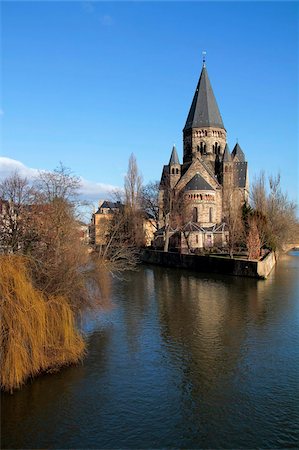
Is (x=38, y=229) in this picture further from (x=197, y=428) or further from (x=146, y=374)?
(x=197, y=428)

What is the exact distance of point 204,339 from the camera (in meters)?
17.7

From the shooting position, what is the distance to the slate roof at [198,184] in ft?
189

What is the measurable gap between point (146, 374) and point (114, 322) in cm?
655

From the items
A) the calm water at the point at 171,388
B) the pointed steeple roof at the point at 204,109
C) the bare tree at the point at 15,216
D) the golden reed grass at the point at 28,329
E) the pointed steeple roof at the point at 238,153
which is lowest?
the calm water at the point at 171,388

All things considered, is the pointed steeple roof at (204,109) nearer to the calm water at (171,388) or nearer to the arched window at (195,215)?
the arched window at (195,215)

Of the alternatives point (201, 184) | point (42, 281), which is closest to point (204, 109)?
point (201, 184)

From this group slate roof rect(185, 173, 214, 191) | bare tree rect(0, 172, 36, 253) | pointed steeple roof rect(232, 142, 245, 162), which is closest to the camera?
bare tree rect(0, 172, 36, 253)

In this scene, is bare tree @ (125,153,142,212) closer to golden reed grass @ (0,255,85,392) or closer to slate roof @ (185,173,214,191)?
slate roof @ (185,173,214,191)

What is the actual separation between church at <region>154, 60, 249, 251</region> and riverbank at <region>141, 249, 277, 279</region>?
3.02 metres

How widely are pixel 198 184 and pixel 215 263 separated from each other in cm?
2154

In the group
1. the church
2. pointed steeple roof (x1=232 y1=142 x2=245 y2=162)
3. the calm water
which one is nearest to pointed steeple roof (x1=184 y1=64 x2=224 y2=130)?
the church

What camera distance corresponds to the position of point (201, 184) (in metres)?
58.1

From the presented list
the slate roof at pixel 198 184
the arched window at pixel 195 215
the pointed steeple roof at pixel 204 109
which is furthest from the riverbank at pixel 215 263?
the pointed steeple roof at pixel 204 109

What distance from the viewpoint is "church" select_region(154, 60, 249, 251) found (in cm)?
5144
